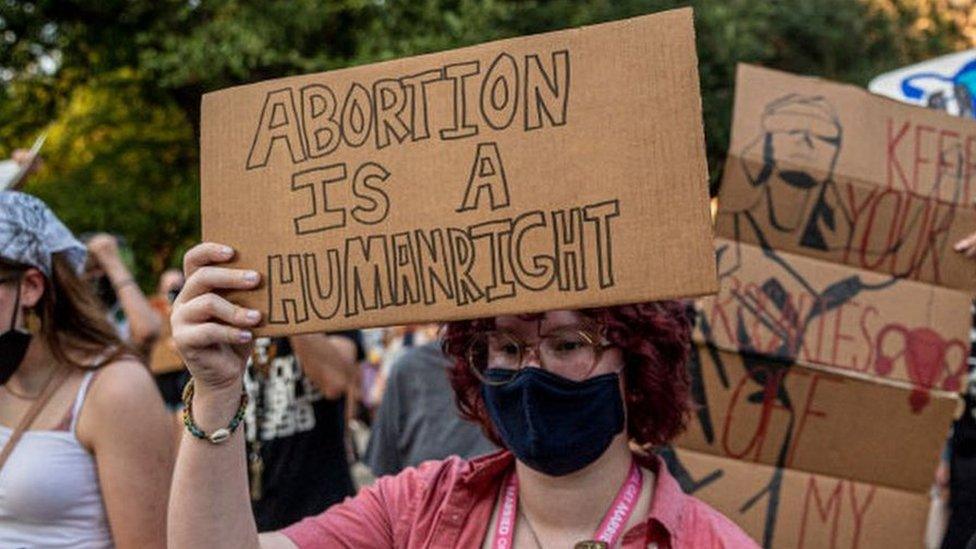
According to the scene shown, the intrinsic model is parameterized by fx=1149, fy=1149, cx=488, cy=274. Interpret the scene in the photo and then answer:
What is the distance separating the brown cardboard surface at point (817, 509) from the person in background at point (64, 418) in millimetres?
1288

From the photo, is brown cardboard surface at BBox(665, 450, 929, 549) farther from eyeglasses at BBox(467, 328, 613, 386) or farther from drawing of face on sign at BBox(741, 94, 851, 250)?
eyeglasses at BBox(467, 328, 613, 386)

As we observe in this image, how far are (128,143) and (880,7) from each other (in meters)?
10.2

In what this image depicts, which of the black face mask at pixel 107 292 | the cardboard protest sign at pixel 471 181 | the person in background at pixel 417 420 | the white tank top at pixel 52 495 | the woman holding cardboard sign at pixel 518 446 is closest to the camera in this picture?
the cardboard protest sign at pixel 471 181

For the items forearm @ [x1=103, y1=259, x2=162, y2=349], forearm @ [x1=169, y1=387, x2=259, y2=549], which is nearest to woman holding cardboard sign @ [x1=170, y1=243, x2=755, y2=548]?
forearm @ [x1=169, y1=387, x2=259, y2=549]

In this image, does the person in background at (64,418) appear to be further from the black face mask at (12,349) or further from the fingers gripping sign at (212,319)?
the fingers gripping sign at (212,319)

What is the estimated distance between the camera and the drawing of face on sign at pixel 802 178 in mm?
2828

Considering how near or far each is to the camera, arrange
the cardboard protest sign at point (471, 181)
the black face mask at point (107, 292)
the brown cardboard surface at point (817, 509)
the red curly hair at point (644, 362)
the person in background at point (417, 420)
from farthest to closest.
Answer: the black face mask at point (107, 292)
the person in background at point (417, 420)
the brown cardboard surface at point (817, 509)
the red curly hair at point (644, 362)
the cardboard protest sign at point (471, 181)

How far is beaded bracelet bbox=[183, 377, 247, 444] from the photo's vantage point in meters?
1.81

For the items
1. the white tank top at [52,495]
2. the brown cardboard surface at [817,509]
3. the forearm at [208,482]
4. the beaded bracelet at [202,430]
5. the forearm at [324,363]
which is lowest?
the brown cardboard surface at [817,509]

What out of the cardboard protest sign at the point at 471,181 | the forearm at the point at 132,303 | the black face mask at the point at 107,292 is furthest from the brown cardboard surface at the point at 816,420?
the black face mask at the point at 107,292

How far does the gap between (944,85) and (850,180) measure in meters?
0.63

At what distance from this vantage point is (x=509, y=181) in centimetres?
172

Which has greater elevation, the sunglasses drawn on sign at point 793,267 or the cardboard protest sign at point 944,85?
the cardboard protest sign at point 944,85

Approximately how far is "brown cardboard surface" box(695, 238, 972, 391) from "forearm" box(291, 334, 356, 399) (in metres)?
1.39
